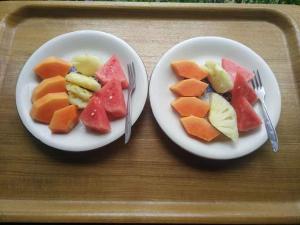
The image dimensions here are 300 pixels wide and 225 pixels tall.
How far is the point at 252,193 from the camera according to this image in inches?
36.9

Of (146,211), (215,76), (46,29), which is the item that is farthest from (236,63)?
(46,29)

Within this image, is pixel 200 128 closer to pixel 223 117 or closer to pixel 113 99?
pixel 223 117

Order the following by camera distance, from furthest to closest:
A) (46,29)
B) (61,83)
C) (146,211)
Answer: (46,29) → (61,83) → (146,211)

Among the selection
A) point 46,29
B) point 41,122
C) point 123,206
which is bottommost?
point 123,206

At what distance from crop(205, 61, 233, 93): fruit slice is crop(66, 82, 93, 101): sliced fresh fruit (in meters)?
0.40

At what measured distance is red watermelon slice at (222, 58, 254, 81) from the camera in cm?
105

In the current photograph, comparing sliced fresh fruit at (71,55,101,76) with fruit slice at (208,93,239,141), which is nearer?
fruit slice at (208,93,239,141)

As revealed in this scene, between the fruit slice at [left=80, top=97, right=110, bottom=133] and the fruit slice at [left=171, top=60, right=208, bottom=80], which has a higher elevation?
the fruit slice at [left=171, top=60, right=208, bottom=80]

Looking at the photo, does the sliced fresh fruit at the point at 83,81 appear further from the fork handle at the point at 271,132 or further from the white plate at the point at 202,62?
the fork handle at the point at 271,132

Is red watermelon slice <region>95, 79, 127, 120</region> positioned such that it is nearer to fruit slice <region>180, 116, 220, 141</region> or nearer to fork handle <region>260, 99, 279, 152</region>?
fruit slice <region>180, 116, 220, 141</region>

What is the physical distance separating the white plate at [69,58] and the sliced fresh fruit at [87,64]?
7 centimetres

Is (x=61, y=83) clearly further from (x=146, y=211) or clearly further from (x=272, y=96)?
(x=272, y=96)

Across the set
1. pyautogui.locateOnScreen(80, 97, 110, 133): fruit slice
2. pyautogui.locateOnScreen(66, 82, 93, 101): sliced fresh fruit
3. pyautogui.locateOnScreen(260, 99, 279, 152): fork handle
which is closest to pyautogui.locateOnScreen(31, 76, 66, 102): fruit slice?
pyautogui.locateOnScreen(66, 82, 93, 101): sliced fresh fruit

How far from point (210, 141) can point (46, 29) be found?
0.77m
